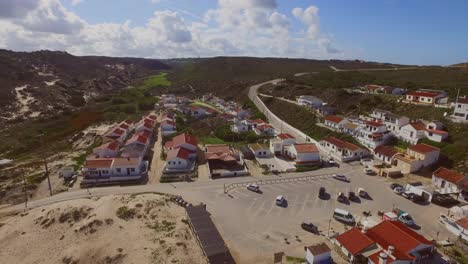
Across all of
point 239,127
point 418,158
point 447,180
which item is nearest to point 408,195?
point 447,180

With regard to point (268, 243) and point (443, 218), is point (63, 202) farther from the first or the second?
point (443, 218)

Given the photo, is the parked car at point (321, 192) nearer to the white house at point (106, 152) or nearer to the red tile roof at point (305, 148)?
the red tile roof at point (305, 148)

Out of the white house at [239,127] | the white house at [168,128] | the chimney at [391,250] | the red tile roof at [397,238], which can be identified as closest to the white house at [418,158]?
the red tile roof at [397,238]

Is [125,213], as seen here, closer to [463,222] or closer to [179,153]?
[179,153]

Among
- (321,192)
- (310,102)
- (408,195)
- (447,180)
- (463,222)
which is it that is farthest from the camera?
(310,102)

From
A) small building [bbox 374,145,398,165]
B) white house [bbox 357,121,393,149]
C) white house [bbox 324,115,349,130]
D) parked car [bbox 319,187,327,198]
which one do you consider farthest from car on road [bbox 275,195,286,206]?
white house [bbox 324,115,349,130]

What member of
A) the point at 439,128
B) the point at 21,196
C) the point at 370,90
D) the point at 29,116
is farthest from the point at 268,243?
the point at 29,116
